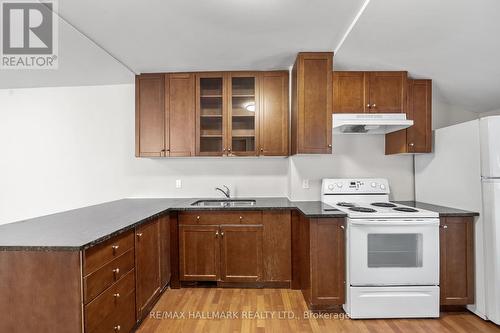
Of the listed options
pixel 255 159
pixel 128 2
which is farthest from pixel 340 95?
pixel 128 2

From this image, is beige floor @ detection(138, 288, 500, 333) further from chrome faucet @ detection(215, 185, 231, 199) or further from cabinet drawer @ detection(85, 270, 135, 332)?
chrome faucet @ detection(215, 185, 231, 199)

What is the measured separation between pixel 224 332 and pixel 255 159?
1.86m

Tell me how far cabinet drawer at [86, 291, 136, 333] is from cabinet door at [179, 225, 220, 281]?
0.78 meters

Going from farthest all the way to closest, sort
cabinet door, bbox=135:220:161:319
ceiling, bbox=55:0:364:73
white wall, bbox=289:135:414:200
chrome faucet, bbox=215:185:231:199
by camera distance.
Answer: chrome faucet, bbox=215:185:231:199 → white wall, bbox=289:135:414:200 → cabinet door, bbox=135:220:161:319 → ceiling, bbox=55:0:364:73

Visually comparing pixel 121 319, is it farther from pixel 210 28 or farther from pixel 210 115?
pixel 210 28

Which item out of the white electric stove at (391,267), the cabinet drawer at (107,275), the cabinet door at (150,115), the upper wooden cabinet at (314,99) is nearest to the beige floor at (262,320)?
the white electric stove at (391,267)

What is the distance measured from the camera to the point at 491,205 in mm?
2059

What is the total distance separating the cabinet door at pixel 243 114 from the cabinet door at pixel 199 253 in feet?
2.97

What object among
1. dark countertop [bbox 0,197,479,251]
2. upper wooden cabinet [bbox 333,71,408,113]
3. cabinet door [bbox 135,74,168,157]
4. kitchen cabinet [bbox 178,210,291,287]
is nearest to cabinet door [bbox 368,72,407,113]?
upper wooden cabinet [bbox 333,71,408,113]

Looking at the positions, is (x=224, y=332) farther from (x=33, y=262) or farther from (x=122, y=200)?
(x=122, y=200)

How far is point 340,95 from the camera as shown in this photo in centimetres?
269

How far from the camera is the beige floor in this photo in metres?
2.04

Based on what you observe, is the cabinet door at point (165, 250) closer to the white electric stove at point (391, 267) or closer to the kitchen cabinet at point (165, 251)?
the kitchen cabinet at point (165, 251)

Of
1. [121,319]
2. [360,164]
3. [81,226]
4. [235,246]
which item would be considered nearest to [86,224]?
[81,226]
